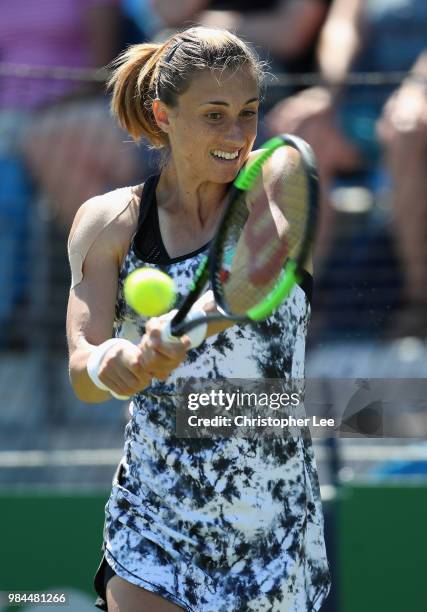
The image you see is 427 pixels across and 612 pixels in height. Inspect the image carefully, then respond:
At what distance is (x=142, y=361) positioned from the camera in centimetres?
220

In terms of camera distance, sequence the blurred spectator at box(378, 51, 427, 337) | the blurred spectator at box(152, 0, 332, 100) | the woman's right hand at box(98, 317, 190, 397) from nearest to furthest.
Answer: the woman's right hand at box(98, 317, 190, 397)
the blurred spectator at box(378, 51, 427, 337)
the blurred spectator at box(152, 0, 332, 100)

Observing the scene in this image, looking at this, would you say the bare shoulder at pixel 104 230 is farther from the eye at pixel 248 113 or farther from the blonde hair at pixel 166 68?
the eye at pixel 248 113

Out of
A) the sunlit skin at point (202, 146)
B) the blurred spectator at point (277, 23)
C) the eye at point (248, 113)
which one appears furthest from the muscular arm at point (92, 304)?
the blurred spectator at point (277, 23)

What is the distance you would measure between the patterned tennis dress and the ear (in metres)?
0.28

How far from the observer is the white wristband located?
7.64 ft

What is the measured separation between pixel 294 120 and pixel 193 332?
2.58 m

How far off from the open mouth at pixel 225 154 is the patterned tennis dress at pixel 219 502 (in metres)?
0.20

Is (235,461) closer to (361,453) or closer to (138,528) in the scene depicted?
(138,528)

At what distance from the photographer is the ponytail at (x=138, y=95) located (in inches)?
107

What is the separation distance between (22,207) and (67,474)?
44.1 inches

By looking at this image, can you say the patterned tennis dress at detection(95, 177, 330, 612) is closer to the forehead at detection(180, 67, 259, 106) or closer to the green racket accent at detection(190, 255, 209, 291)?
the green racket accent at detection(190, 255, 209, 291)

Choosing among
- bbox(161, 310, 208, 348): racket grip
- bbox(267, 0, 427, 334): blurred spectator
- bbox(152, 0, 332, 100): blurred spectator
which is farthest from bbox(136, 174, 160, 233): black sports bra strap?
bbox(152, 0, 332, 100): blurred spectator

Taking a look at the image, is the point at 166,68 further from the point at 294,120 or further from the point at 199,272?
the point at 294,120

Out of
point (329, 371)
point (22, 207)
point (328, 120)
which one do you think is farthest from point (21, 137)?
point (329, 371)
